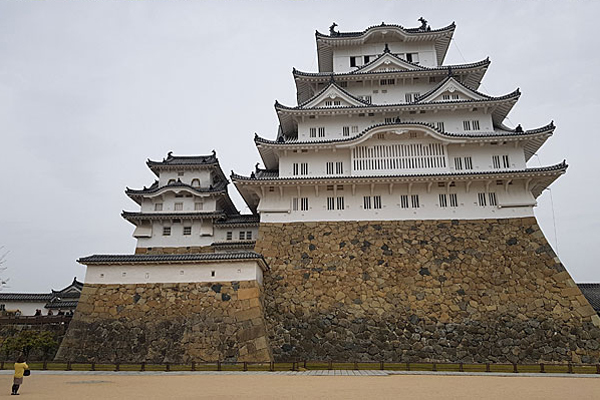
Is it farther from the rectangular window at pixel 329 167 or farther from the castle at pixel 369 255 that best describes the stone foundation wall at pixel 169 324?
the rectangular window at pixel 329 167

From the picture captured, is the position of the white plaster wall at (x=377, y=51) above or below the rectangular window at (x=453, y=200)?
above

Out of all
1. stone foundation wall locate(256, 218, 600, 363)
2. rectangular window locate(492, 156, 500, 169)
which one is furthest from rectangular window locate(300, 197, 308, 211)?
rectangular window locate(492, 156, 500, 169)

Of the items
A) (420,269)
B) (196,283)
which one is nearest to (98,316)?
(196,283)

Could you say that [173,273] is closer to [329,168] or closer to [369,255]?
[369,255]

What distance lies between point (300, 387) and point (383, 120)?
17.5 m

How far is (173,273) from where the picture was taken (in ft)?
59.5

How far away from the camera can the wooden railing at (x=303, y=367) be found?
583 inches

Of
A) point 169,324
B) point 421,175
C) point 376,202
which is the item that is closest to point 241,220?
point 376,202

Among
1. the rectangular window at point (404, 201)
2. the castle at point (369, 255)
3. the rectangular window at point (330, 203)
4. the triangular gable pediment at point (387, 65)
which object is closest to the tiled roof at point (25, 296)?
the castle at point (369, 255)

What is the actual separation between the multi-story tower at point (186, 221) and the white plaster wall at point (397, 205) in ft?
15.7

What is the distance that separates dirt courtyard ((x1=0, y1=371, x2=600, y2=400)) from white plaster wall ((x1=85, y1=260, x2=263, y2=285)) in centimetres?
517

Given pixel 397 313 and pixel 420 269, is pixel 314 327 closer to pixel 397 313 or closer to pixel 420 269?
pixel 397 313

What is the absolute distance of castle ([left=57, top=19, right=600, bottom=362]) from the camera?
→ 56.3 feet

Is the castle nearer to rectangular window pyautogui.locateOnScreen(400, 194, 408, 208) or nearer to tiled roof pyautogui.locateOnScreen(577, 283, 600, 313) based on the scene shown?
rectangular window pyautogui.locateOnScreen(400, 194, 408, 208)
